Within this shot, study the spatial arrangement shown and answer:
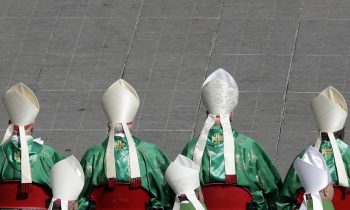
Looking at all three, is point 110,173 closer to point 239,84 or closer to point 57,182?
point 57,182

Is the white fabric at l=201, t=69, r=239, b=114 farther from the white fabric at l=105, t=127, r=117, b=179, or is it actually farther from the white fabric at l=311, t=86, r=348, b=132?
the white fabric at l=105, t=127, r=117, b=179

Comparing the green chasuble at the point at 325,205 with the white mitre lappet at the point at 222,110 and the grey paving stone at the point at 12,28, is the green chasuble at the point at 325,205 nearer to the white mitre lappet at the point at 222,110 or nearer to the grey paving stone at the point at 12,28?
the white mitre lappet at the point at 222,110

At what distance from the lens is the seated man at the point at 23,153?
14.4 meters

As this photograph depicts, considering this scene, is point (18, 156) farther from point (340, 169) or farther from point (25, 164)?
point (340, 169)

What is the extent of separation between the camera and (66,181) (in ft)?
44.2

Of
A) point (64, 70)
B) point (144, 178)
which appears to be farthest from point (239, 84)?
point (144, 178)

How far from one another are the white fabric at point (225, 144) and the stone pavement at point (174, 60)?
7.37 feet

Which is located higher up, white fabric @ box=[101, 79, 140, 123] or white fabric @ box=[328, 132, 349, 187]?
white fabric @ box=[101, 79, 140, 123]

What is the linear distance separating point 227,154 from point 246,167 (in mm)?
199

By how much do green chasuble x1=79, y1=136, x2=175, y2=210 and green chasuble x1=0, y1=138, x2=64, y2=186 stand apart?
12.3 inches

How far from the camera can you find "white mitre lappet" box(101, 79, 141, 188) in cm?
1430

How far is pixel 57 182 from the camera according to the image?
44.3ft

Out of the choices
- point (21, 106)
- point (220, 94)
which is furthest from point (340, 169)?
point (21, 106)

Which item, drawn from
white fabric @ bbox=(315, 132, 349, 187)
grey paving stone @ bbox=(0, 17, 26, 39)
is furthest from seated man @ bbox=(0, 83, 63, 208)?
grey paving stone @ bbox=(0, 17, 26, 39)
